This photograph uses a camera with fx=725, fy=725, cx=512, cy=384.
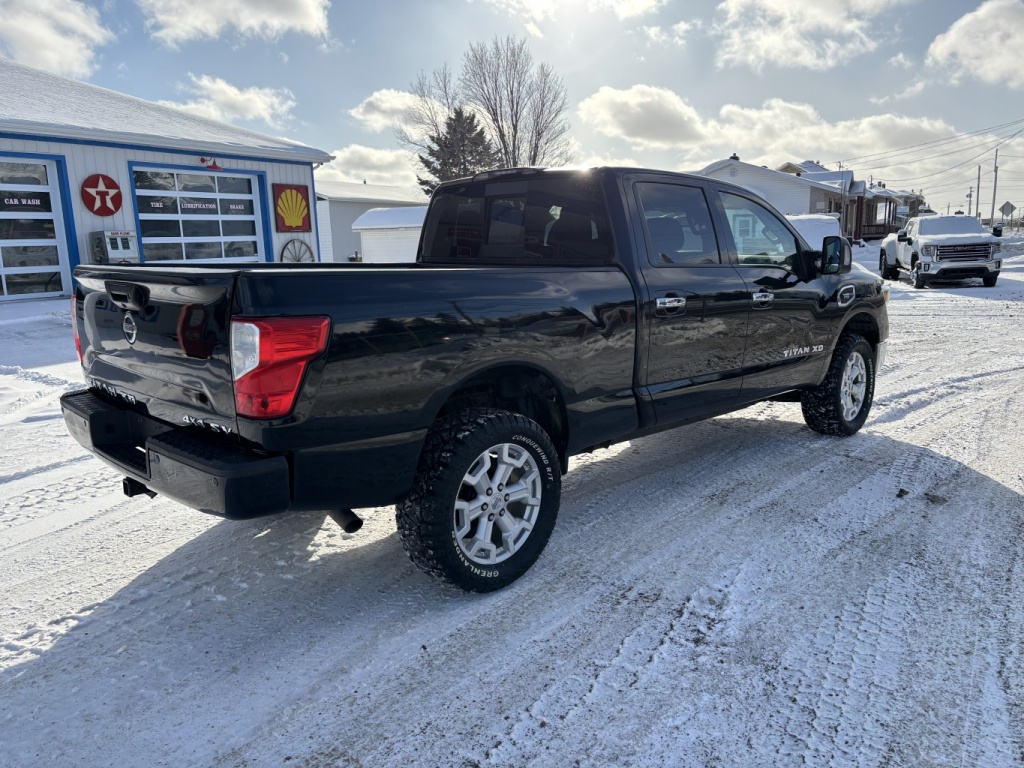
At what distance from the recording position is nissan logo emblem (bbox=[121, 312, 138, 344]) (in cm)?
308

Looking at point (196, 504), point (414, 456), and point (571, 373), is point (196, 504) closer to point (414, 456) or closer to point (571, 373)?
point (414, 456)

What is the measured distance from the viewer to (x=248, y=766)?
2254 mm

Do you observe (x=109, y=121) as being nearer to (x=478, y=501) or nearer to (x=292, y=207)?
(x=292, y=207)

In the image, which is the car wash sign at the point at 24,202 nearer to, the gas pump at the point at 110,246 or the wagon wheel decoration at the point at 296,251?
the gas pump at the point at 110,246

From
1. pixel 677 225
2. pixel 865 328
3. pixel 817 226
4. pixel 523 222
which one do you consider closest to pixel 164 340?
pixel 523 222

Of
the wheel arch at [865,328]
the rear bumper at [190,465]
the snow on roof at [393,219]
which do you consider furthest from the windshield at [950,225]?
the rear bumper at [190,465]

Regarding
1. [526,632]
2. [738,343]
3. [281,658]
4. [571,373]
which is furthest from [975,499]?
[281,658]

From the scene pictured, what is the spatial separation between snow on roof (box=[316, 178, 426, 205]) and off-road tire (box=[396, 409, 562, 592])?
31.9m

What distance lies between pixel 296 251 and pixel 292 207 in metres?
0.96

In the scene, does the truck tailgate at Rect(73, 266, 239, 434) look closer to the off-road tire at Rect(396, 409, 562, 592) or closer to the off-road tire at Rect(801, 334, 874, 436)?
the off-road tire at Rect(396, 409, 562, 592)

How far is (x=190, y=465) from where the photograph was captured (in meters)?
2.63

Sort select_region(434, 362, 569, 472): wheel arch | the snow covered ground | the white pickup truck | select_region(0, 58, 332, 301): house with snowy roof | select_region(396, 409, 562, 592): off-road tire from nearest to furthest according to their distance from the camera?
the snow covered ground
select_region(396, 409, 562, 592): off-road tire
select_region(434, 362, 569, 472): wheel arch
select_region(0, 58, 332, 301): house with snowy roof
the white pickup truck

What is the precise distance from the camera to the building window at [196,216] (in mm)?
13695

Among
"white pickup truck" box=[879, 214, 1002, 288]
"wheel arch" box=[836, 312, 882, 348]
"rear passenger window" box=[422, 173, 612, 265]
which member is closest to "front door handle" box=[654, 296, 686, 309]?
"rear passenger window" box=[422, 173, 612, 265]
